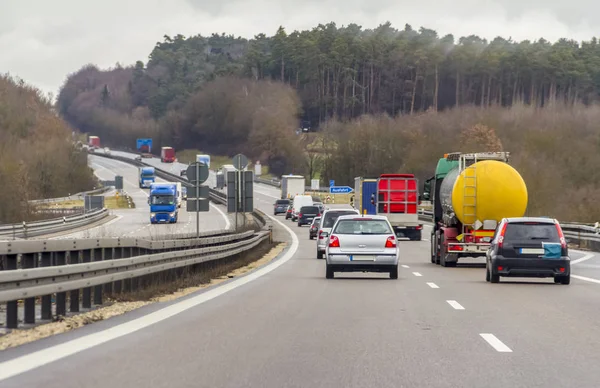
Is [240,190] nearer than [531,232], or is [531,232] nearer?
[531,232]

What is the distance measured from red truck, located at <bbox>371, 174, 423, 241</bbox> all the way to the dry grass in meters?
25.6

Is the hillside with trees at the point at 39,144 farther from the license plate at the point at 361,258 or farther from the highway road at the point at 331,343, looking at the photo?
the highway road at the point at 331,343

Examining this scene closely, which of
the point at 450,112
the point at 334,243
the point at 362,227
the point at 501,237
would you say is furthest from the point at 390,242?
the point at 450,112

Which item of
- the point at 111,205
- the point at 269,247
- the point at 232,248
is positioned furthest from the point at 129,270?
the point at 111,205

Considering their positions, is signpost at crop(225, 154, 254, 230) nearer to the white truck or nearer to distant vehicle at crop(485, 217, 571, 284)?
distant vehicle at crop(485, 217, 571, 284)

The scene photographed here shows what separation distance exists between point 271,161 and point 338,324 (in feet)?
535

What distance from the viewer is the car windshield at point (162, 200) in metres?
84.5

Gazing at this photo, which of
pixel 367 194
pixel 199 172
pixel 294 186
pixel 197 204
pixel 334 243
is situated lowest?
pixel 294 186

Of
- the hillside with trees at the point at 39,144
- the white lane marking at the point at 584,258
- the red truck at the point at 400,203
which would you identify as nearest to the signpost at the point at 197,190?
the white lane marking at the point at 584,258

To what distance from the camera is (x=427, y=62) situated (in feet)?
618

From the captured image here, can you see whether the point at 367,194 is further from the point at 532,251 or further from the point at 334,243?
the point at 532,251

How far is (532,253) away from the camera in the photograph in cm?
2336

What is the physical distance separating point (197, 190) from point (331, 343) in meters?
20.6

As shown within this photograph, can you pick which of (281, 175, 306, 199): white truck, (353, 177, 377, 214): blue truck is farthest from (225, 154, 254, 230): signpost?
(281, 175, 306, 199): white truck
